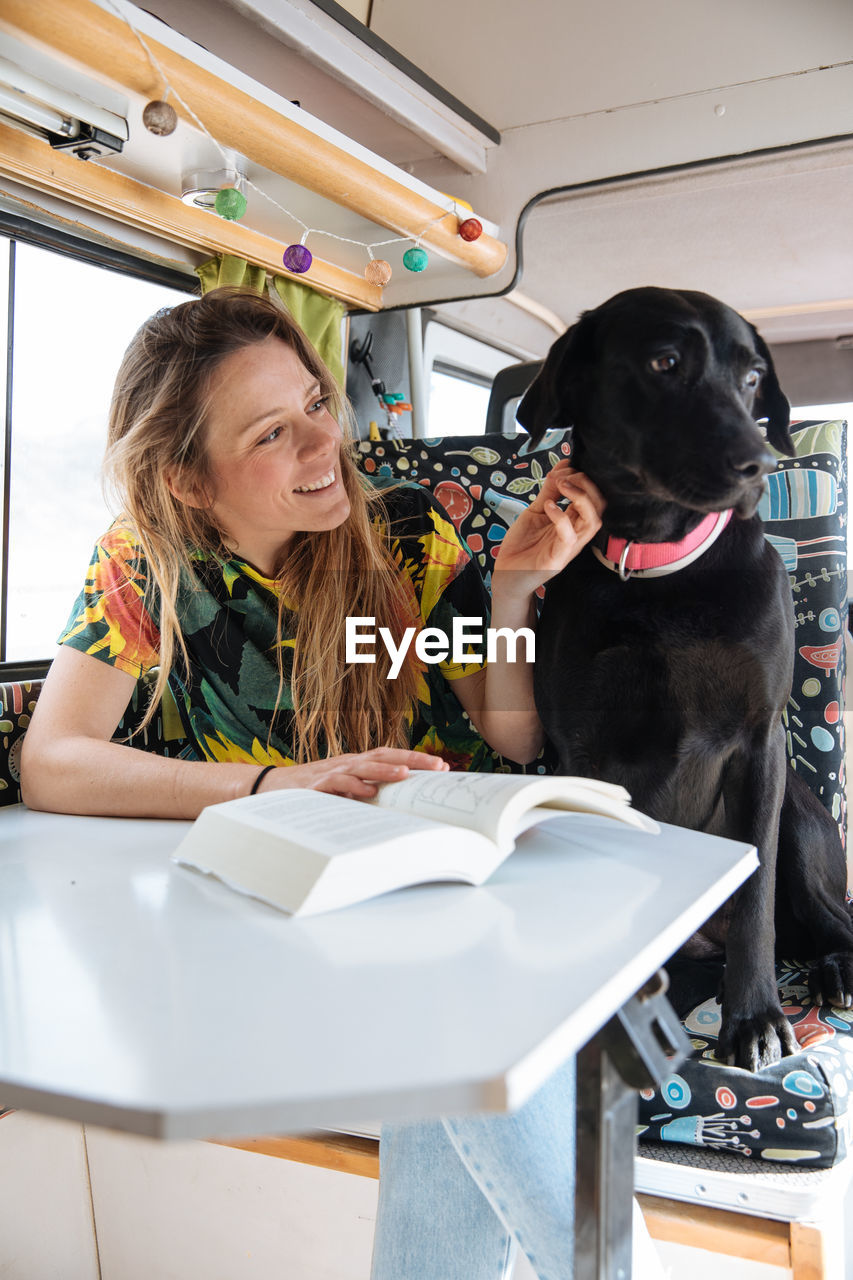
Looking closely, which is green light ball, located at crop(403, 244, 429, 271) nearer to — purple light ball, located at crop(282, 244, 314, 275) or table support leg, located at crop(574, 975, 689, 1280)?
purple light ball, located at crop(282, 244, 314, 275)

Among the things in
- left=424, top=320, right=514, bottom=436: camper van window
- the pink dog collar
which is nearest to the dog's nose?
the pink dog collar

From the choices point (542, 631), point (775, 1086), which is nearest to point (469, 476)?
point (542, 631)

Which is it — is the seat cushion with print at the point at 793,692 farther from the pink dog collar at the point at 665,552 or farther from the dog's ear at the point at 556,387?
the dog's ear at the point at 556,387

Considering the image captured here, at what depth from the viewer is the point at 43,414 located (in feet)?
5.81

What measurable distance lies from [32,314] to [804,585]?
1350 mm

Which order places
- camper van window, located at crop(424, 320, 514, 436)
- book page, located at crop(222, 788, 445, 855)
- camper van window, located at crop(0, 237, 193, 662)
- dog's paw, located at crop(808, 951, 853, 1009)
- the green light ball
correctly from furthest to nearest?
1. camper van window, located at crop(424, 320, 514, 436)
2. the green light ball
3. camper van window, located at crop(0, 237, 193, 662)
4. dog's paw, located at crop(808, 951, 853, 1009)
5. book page, located at crop(222, 788, 445, 855)

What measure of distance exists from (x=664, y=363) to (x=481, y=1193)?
980 millimetres

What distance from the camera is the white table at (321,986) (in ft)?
1.59

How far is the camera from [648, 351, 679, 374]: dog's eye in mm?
1281

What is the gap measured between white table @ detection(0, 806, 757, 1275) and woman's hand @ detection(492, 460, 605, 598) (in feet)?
1.64

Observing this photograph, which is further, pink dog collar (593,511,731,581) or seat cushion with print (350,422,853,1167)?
pink dog collar (593,511,731,581)

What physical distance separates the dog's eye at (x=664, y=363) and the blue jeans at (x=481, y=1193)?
845 millimetres

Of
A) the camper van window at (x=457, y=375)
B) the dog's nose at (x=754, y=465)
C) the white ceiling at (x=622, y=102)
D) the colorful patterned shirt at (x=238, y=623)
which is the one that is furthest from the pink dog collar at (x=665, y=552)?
the camper van window at (x=457, y=375)

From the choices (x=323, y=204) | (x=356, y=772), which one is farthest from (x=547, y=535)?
(x=323, y=204)
